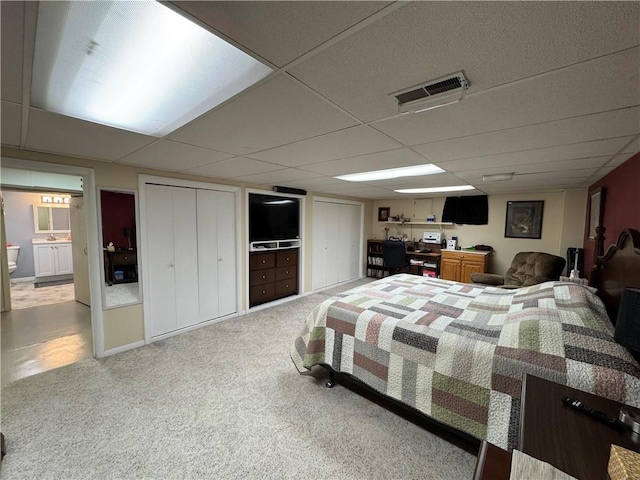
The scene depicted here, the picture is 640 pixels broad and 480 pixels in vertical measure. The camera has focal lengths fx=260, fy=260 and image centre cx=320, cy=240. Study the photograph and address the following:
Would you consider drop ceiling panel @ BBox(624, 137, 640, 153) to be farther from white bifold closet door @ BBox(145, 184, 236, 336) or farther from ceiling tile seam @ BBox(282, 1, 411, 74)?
white bifold closet door @ BBox(145, 184, 236, 336)

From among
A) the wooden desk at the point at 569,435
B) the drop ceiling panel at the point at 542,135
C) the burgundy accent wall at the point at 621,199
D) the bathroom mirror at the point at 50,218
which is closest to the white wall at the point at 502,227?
the burgundy accent wall at the point at 621,199

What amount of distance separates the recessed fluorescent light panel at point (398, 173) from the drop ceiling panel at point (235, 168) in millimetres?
1041

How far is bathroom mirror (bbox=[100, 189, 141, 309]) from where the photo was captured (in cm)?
292

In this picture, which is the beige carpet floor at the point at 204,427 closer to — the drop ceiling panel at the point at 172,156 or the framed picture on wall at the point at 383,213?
the drop ceiling panel at the point at 172,156

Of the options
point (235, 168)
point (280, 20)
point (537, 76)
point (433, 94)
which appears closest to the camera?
point (280, 20)

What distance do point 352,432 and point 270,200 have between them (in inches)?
138

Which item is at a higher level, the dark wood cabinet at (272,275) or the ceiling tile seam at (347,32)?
the ceiling tile seam at (347,32)

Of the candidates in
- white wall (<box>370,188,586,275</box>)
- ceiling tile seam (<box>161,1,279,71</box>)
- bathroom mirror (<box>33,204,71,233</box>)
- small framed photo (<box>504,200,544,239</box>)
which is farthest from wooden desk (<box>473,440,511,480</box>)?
bathroom mirror (<box>33,204,71,233</box>)

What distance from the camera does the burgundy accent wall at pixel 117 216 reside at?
289 cm

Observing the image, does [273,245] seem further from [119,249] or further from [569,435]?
[569,435]

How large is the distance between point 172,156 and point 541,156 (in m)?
3.26

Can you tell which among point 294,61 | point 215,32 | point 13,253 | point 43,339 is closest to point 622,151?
point 294,61

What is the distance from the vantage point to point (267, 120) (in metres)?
1.51

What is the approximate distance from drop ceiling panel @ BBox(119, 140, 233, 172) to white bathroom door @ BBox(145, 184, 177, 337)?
421mm
